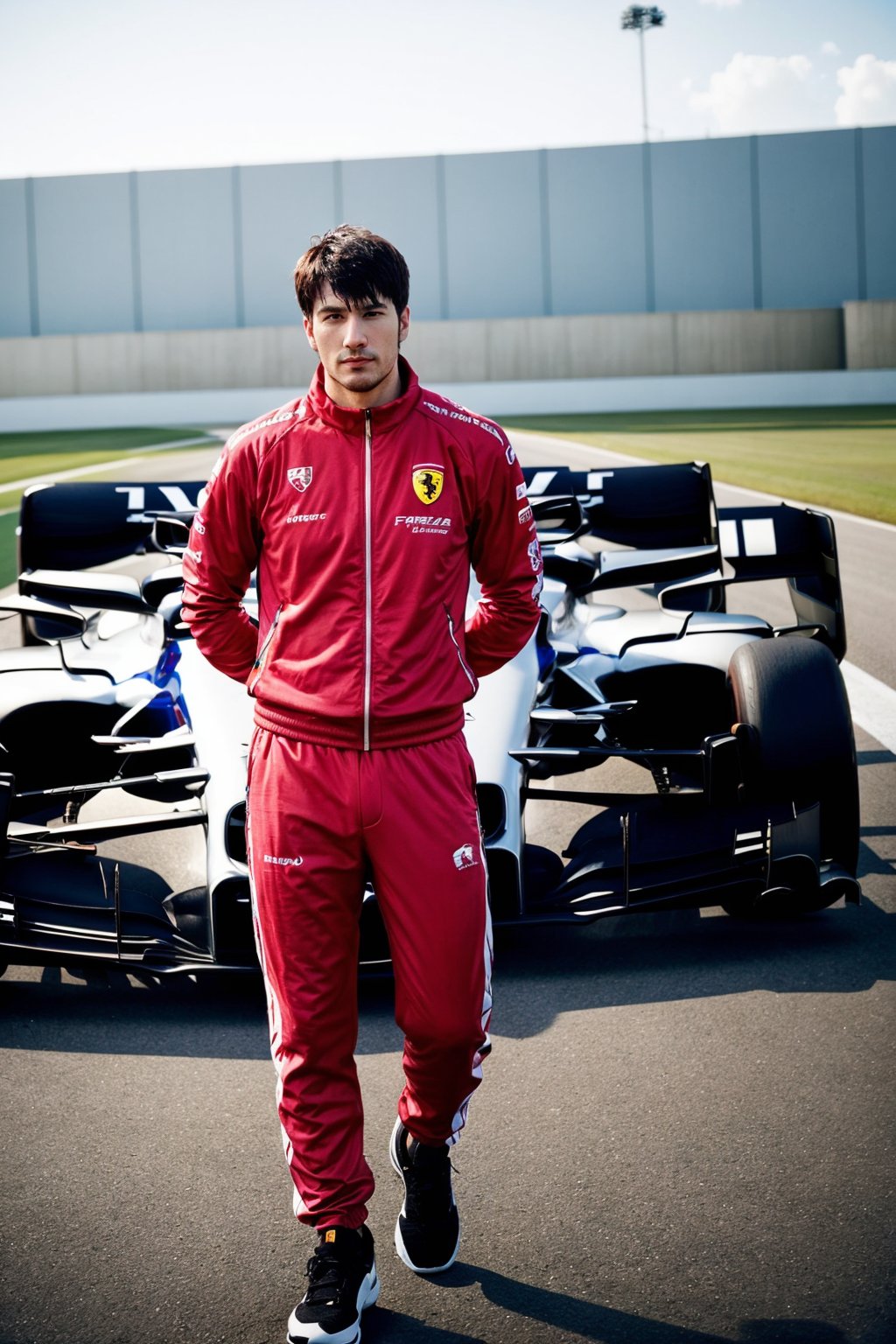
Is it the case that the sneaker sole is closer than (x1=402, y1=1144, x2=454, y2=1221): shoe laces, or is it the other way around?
the sneaker sole

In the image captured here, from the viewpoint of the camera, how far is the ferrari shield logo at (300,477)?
2.85m

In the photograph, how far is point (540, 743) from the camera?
5301 millimetres

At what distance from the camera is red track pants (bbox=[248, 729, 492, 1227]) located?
281 cm

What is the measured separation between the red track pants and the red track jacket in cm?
9

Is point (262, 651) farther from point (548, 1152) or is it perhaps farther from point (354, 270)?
point (548, 1152)

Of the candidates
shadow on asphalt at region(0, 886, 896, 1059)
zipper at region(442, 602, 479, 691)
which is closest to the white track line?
shadow on asphalt at region(0, 886, 896, 1059)

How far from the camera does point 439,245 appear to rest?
2325 inches

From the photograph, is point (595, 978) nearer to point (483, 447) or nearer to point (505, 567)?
point (505, 567)

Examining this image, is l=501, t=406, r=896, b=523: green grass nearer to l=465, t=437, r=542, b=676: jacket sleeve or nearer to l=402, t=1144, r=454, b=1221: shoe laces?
l=465, t=437, r=542, b=676: jacket sleeve

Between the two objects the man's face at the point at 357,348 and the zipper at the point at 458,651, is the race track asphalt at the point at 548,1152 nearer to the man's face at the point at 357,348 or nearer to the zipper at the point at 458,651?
the zipper at the point at 458,651

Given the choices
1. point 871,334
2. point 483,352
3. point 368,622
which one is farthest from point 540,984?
point 483,352

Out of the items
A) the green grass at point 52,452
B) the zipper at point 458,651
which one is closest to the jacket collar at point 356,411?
the zipper at point 458,651

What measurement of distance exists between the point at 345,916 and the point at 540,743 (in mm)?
2501

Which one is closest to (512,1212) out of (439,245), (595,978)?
(595,978)
